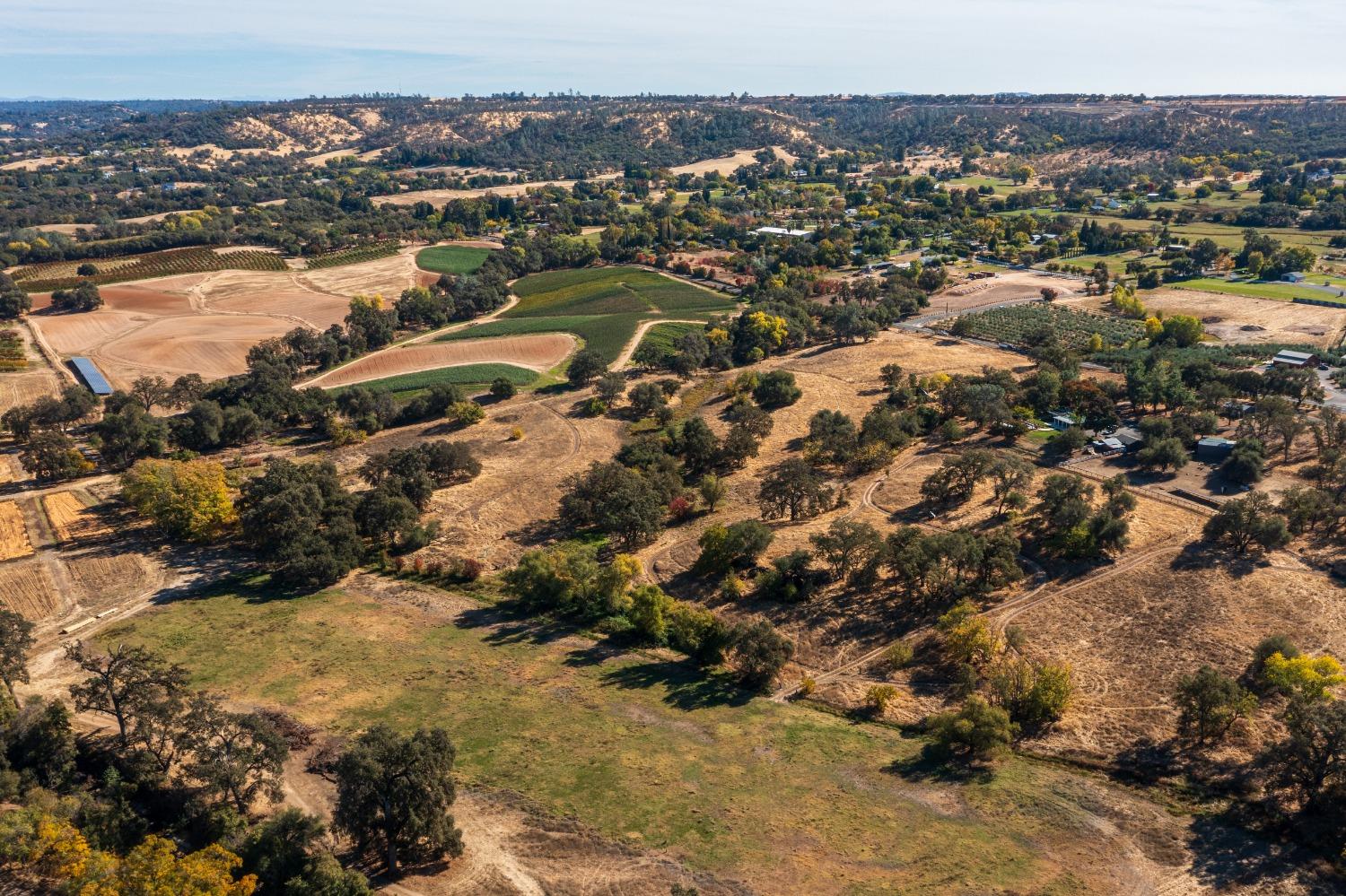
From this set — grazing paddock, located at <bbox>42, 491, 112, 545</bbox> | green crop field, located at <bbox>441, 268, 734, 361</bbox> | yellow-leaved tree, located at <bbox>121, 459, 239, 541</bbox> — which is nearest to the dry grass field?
yellow-leaved tree, located at <bbox>121, 459, 239, 541</bbox>

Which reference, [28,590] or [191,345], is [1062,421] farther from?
[191,345]

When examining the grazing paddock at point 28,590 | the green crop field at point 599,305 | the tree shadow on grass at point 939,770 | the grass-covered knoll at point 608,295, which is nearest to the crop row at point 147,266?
the grass-covered knoll at point 608,295

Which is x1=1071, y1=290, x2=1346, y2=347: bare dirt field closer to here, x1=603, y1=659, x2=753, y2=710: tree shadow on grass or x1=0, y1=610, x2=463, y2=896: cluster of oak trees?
x1=603, y1=659, x2=753, y2=710: tree shadow on grass

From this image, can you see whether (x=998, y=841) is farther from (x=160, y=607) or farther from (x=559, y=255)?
(x=559, y=255)

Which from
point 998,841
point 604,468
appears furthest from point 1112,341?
point 998,841

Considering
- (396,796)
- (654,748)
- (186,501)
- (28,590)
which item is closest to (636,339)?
(186,501)

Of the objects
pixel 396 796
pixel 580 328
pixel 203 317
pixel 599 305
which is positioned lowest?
pixel 396 796

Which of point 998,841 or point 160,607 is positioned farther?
point 160,607
